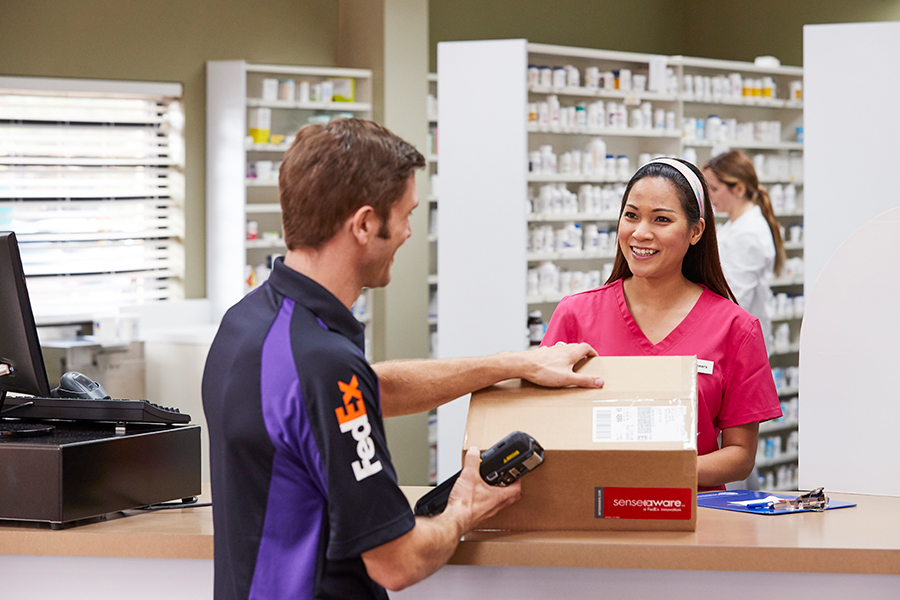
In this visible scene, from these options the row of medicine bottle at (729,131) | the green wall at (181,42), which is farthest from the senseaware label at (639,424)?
the green wall at (181,42)

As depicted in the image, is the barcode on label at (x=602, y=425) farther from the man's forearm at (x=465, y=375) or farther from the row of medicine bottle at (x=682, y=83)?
the row of medicine bottle at (x=682, y=83)

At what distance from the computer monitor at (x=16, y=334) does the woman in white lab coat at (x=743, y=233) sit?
158 inches

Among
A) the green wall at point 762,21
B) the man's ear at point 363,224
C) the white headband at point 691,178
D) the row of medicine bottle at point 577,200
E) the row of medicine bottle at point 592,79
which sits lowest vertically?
the man's ear at point 363,224

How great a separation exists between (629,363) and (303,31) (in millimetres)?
5592

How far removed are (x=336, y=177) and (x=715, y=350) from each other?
1.18 metres

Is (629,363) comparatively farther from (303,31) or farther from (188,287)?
(303,31)

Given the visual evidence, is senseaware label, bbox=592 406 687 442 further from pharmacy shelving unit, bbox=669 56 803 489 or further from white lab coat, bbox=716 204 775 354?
pharmacy shelving unit, bbox=669 56 803 489

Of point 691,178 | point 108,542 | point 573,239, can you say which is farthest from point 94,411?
point 573,239

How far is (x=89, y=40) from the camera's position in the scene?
5.86m

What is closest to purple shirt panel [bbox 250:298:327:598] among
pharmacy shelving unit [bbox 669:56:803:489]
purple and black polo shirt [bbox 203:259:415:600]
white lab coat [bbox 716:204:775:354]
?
purple and black polo shirt [bbox 203:259:415:600]

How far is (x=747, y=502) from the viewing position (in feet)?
5.89

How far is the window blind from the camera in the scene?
5.61m

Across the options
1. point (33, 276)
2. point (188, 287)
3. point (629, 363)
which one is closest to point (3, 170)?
point (33, 276)

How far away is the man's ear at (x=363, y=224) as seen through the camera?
132 cm
